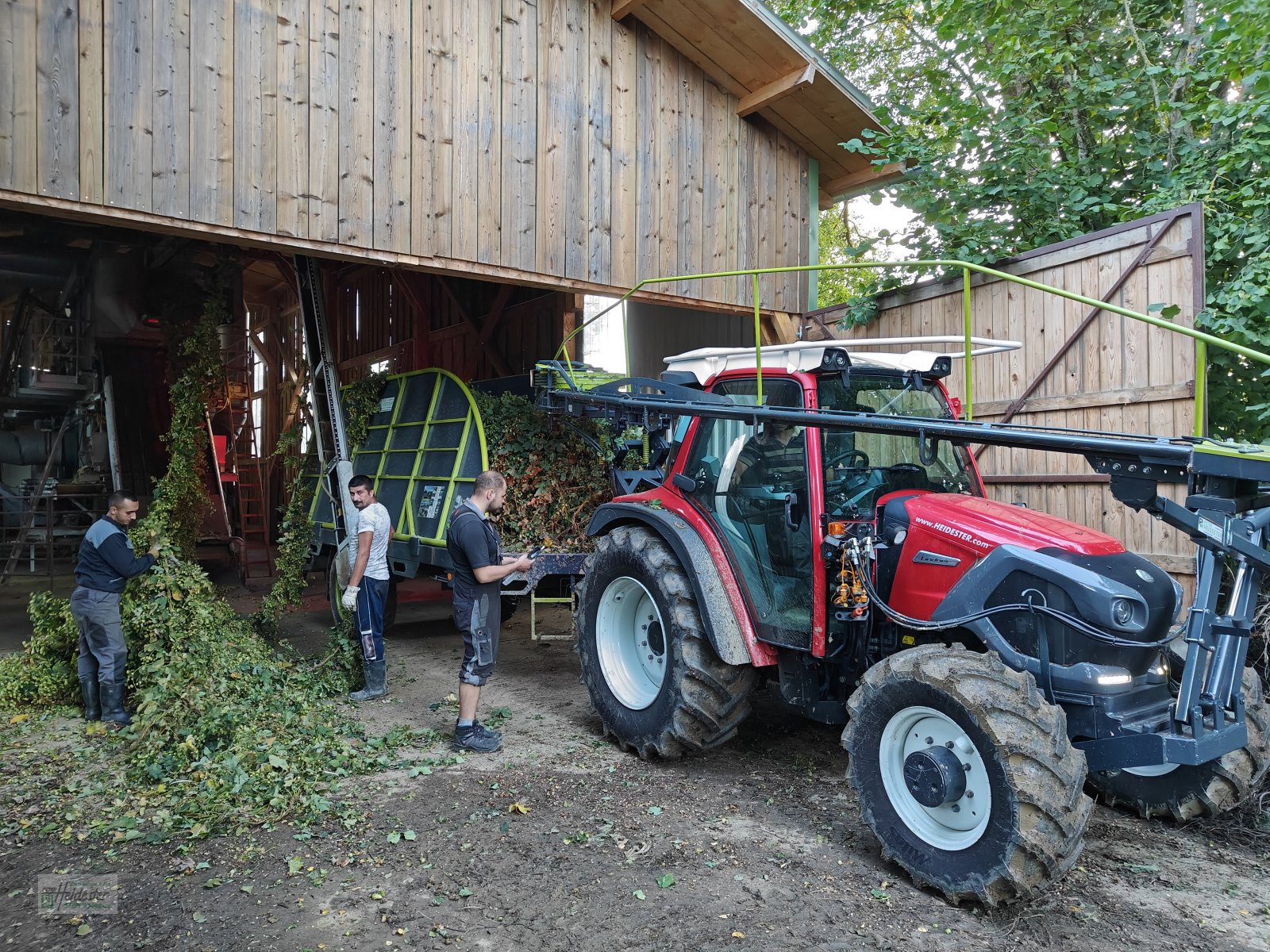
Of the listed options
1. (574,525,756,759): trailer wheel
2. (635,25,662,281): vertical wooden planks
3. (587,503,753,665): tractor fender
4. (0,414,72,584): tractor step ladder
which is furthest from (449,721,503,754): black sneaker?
(0,414,72,584): tractor step ladder

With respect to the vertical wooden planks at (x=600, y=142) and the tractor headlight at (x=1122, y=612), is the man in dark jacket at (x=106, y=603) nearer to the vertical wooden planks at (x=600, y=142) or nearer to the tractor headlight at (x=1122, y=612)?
the vertical wooden planks at (x=600, y=142)

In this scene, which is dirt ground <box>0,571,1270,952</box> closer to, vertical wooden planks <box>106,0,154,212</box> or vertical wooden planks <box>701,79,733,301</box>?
vertical wooden planks <box>106,0,154,212</box>

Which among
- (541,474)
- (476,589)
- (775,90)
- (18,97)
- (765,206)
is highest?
(775,90)

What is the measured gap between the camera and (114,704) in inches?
228

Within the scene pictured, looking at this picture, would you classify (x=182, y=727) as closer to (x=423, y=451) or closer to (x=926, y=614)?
(x=423, y=451)

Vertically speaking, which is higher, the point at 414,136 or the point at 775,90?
the point at 775,90

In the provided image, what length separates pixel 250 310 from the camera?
1714 centimetres

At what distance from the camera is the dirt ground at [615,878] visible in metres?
3.17

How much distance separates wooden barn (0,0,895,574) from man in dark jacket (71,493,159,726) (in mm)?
2124

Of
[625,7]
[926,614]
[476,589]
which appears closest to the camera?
[926,614]

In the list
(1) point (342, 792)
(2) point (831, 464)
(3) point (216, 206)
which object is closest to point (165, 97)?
(3) point (216, 206)

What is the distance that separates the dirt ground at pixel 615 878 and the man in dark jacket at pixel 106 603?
1.42 m

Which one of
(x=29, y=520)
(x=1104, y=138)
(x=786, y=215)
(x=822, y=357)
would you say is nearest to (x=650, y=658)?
(x=822, y=357)

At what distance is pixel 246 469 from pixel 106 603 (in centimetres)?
774
